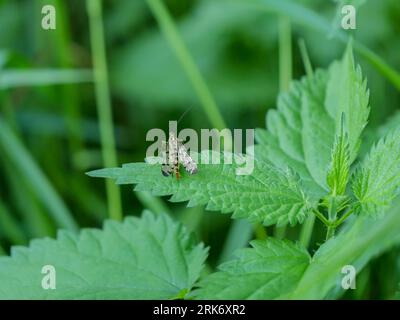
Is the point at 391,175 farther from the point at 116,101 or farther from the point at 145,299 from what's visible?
the point at 116,101

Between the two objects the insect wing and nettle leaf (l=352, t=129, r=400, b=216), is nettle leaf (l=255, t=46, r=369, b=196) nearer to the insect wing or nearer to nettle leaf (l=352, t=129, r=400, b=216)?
nettle leaf (l=352, t=129, r=400, b=216)

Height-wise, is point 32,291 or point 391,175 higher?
point 391,175

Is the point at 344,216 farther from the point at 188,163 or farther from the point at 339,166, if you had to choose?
the point at 188,163

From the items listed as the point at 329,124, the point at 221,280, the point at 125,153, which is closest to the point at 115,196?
the point at 125,153

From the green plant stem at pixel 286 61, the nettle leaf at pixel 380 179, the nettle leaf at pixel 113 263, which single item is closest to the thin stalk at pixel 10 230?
the nettle leaf at pixel 113 263

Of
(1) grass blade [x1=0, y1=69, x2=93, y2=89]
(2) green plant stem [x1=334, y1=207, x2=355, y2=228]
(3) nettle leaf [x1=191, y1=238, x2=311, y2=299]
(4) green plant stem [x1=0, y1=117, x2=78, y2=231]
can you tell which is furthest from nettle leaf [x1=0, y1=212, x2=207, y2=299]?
(1) grass blade [x1=0, y1=69, x2=93, y2=89]
